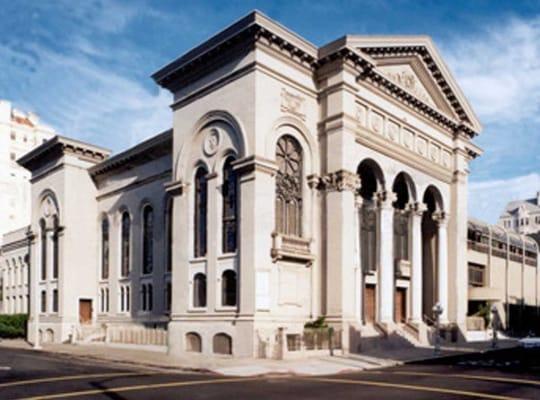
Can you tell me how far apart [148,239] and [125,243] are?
132 inches

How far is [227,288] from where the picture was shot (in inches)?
1254

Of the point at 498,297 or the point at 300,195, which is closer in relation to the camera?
the point at 300,195

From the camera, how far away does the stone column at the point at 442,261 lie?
142 feet

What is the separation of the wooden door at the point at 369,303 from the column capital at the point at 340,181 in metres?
7.83

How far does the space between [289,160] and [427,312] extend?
17942mm

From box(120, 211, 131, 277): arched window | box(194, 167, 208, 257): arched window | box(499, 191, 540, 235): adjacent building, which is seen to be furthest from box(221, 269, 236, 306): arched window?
box(499, 191, 540, 235): adjacent building

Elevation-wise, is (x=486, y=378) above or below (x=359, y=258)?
below

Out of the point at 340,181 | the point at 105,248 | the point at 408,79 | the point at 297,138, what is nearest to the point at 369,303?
the point at 340,181

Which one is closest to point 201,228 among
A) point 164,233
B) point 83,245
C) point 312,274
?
point 312,274

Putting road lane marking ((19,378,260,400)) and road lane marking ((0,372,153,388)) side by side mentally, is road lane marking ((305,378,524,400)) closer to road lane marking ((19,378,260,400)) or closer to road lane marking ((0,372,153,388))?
road lane marking ((19,378,260,400))

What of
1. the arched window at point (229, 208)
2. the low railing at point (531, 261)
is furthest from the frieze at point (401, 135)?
the low railing at point (531, 261)

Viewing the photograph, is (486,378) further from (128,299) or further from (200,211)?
(128,299)

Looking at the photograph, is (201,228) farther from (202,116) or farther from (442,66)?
(442,66)

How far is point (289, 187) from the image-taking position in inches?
1308
